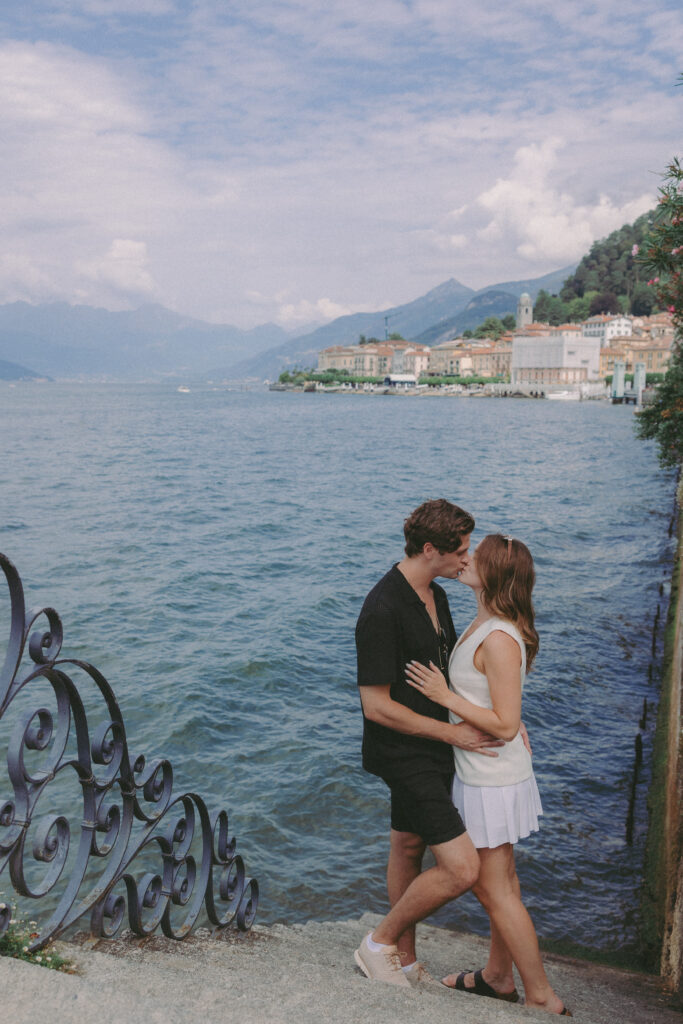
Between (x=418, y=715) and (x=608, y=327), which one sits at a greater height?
(x=608, y=327)

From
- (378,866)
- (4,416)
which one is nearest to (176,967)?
(378,866)

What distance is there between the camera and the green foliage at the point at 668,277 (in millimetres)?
7824

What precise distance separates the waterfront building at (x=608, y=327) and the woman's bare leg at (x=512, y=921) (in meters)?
161

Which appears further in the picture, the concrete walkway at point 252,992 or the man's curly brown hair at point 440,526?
the man's curly brown hair at point 440,526

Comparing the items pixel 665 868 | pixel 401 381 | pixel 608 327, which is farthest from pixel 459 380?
pixel 665 868

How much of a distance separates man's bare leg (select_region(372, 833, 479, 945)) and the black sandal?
0.43m

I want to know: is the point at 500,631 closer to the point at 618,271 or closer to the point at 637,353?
the point at 637,353

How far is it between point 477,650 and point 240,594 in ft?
46.1

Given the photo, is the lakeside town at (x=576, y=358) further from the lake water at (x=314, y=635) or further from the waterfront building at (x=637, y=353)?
the lake water at (x=314, y=635)

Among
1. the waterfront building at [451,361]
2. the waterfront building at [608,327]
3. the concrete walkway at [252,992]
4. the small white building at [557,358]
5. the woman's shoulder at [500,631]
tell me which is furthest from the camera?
the waterfront building at [451,361]

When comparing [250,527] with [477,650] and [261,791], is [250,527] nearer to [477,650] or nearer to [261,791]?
[261,791]

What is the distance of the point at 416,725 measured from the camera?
310 centimetres

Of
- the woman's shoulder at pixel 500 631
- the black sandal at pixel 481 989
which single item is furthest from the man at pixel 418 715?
the black sandal at pixel 481 989

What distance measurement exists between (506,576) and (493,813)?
37.0 inches
